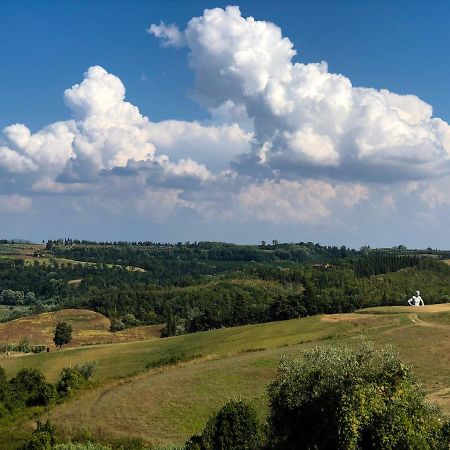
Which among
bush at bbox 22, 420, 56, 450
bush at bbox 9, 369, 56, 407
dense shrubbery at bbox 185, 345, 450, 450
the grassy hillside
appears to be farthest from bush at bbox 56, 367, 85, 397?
the grassy hillside

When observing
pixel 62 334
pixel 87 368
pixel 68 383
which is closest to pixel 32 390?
pixel 68 383

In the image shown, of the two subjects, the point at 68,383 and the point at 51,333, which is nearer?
the point at 68,383

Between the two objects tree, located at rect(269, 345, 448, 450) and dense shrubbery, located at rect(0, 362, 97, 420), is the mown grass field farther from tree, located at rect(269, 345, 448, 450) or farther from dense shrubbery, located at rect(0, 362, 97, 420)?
tree, located at rect(269, 345, 448, 450)

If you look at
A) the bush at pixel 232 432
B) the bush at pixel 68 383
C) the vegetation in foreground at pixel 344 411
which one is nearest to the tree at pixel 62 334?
the bush at pixel 68 383

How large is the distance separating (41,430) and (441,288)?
179438 millimetres

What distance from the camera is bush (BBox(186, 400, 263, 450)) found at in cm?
3581

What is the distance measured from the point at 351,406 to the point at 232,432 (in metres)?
11.5

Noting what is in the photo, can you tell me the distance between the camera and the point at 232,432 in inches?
1433

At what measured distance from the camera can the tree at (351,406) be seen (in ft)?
89.8

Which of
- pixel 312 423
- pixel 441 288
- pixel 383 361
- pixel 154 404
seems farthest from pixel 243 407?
pixel 441 288

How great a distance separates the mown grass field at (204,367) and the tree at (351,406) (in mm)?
15753

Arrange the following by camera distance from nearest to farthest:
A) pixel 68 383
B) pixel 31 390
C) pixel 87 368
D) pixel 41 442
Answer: pixel 41 442, pixel 31 390, pixel 68 383, pixel 87 368

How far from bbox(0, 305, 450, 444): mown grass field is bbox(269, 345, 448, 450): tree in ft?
51.7

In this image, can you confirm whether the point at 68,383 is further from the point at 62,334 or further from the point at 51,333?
the point at 51,333
